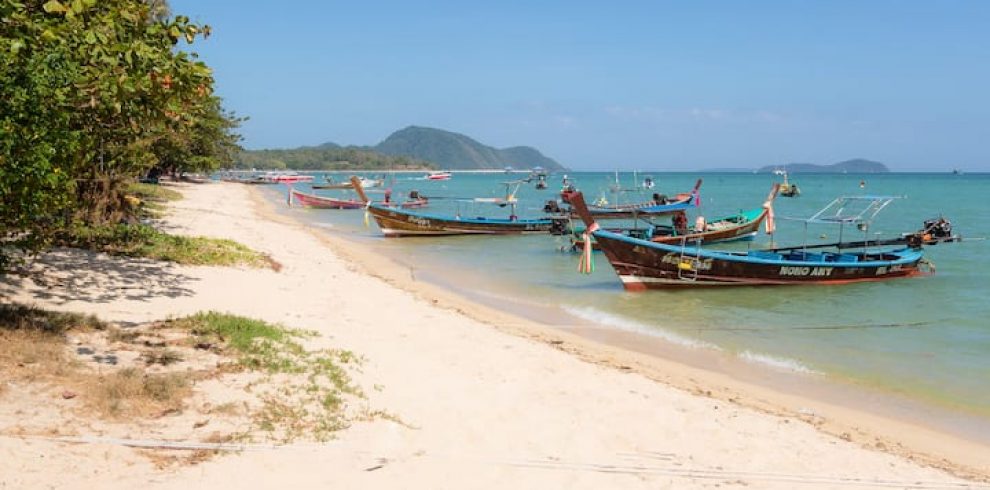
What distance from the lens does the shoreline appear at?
24.2 ft

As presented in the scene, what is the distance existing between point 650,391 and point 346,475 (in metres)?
A: 4.30

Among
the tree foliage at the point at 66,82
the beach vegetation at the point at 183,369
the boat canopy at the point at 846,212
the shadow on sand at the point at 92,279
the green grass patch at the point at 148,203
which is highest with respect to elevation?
the tree foliage at the point at 66,82

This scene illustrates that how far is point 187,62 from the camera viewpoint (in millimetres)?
6867

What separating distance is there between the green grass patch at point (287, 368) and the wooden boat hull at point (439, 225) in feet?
72.8

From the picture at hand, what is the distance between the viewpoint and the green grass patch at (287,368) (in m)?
5.91

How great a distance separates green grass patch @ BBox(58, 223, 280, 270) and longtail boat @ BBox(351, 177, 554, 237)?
14341 mm

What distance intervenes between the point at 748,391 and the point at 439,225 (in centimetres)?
2345

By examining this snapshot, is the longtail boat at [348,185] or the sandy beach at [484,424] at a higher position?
the longtail boat at [348,185]

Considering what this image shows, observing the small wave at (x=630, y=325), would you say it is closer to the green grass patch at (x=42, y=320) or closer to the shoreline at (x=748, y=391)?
the shoreline at (x=748, y=391)

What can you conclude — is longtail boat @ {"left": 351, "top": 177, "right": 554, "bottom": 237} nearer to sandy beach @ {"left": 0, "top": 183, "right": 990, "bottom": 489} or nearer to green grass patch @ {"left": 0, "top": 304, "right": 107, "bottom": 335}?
sandy beach @ {"left": 0, "top": 183, "right": 990, "bottom": 489}

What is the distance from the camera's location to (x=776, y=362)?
11016 millimetres

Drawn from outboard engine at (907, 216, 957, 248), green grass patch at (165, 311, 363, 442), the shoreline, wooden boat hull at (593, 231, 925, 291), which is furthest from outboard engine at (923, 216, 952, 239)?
green grass patch at (165, 311, 363, 442)

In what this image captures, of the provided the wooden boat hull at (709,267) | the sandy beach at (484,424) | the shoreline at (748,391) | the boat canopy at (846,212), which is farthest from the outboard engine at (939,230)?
the sandy beach at (484,424)

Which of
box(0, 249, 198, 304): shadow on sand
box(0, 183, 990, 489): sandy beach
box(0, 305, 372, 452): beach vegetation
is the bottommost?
box(0, 183, 990, 489): sandy beach
